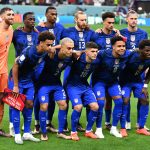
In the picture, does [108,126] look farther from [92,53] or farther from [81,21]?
[81,21]

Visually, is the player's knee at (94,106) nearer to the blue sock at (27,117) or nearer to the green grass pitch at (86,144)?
the green grass pitch at (86,144)

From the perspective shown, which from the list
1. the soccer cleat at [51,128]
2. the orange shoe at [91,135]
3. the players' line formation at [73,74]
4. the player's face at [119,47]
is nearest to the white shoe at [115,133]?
the players' line formation at [73,74]

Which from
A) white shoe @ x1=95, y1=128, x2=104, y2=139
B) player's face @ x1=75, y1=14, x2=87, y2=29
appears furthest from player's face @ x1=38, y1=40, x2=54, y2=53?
white shoe @ x1=95, y1=128, x2=104, y2=139

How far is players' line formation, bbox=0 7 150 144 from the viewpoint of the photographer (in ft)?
31.0

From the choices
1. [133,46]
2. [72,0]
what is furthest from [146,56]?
[72,0]

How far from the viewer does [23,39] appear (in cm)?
1009

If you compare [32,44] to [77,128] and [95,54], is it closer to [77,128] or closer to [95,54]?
[95,54]

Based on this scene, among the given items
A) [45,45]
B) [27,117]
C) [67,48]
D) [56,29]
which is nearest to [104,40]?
[56,29]

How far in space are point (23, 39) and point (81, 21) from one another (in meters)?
1.28

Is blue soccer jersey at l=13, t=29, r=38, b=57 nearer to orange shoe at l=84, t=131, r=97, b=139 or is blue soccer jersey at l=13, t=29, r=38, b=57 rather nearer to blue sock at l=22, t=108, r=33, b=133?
blue sock at l=22, t=108, r=33, b=133

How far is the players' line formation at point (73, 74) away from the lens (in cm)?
945

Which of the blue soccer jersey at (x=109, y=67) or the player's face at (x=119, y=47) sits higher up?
the player's face at (x=119, y=47)

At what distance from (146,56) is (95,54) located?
1125 millimetres

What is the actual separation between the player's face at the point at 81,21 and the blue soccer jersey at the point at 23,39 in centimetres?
96
